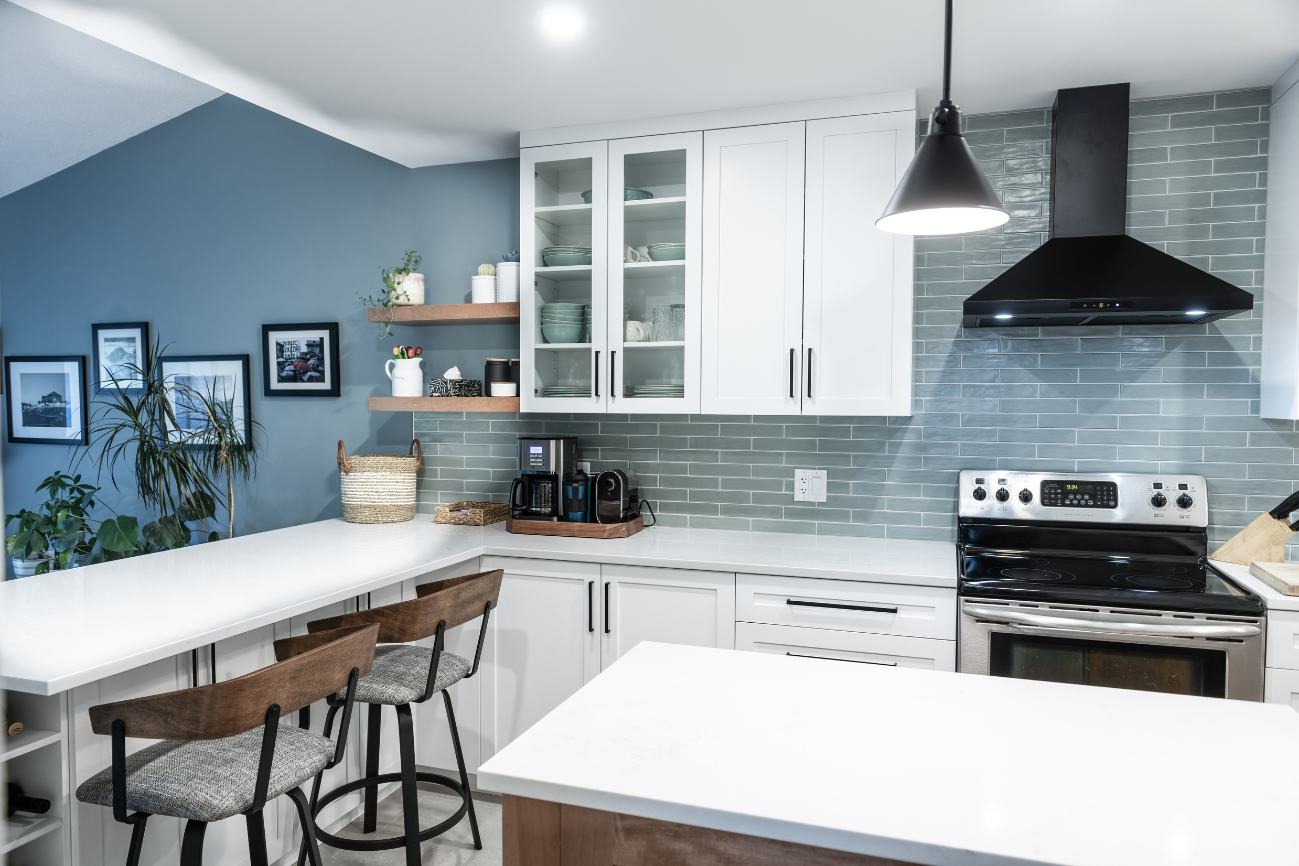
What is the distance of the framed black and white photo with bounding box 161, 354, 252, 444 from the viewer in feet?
14.1

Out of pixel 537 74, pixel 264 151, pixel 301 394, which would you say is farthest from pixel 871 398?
pixel 264 151

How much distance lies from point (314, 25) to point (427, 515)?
210cm

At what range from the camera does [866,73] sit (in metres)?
2.82

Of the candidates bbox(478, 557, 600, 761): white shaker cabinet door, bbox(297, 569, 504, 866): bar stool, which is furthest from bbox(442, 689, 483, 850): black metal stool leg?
bbox(478, 557, 600, 761): white shaker cabinet door

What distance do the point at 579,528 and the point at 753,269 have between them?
45.8 inches

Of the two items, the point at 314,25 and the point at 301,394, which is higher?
the point at 314,25

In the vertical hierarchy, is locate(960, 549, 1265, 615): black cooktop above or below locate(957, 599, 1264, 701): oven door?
above

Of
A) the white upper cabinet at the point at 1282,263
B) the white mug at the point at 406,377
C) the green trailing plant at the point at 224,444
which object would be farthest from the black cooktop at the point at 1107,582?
the green trailing plant at the point at 224,444

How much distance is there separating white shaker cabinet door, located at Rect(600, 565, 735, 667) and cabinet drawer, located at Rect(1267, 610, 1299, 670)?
4.99ft

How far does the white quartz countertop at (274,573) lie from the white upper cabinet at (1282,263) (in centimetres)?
114

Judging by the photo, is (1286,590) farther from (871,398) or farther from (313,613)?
(313,613)

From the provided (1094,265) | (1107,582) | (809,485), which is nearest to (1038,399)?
(1094,265)

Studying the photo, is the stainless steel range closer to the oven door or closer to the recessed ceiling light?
the oven door

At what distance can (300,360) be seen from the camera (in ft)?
13.6
